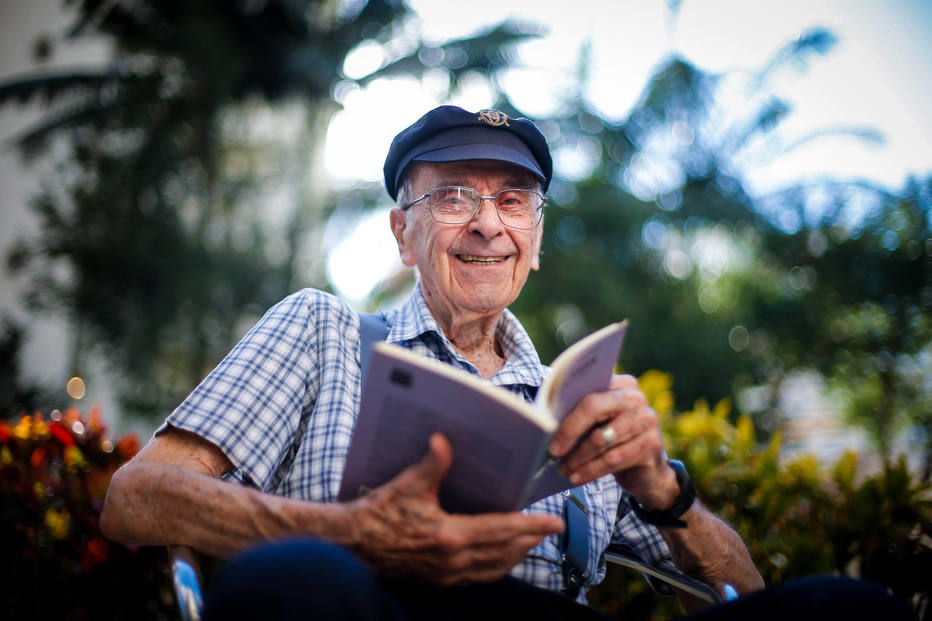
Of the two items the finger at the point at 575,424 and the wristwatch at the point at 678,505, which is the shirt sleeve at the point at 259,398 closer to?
the finger at the point at 575,424

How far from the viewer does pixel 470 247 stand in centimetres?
197

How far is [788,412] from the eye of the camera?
10922mm

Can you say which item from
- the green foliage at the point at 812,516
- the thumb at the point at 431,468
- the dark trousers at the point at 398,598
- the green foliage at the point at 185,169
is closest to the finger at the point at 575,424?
the thumb at the point at 431,468

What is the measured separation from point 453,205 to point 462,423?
43.3 inches

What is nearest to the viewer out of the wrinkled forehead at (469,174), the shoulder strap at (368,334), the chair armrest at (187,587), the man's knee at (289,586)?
the man's knee at (289,586)

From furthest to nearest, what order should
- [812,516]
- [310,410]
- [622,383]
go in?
1. [812,516]
2. [310,410]
3. [622,383]

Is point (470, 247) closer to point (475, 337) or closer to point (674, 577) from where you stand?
point (475, 337)

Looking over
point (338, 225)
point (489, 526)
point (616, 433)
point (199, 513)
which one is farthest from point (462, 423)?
point (338, 225)

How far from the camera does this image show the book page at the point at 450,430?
37.2 inches

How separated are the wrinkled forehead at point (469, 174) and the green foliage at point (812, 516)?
1.67 meters

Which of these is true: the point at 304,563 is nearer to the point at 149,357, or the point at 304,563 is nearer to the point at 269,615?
the point at 269,615

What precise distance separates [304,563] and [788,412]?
11.9 metres

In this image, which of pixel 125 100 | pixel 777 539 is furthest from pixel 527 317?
pixel 777 539

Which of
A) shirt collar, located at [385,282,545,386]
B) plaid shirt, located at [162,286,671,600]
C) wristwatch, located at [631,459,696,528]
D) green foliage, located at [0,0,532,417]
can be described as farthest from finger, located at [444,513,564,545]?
green foliage, located at [0,0,532,417]
